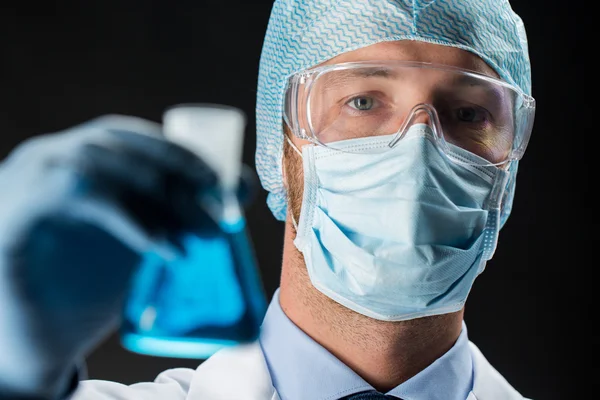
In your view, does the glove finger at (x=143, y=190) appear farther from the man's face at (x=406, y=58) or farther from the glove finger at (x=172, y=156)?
the man's face at (x=406, y=58)

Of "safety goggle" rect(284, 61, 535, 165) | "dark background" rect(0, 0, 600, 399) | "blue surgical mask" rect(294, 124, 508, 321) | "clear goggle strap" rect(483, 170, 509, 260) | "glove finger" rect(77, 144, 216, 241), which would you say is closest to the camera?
"glove finger" rect(77, 144, 216, 241)

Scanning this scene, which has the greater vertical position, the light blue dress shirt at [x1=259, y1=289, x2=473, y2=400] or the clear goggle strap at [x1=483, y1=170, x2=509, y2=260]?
the clear goggle strap at [x1=483, y1=170, x2=509, y2=260]

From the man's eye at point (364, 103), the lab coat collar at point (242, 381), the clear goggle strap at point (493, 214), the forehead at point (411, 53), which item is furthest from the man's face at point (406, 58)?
the lab coat collar at point (242, 381)

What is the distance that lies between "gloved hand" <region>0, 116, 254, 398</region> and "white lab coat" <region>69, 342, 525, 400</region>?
776 mm

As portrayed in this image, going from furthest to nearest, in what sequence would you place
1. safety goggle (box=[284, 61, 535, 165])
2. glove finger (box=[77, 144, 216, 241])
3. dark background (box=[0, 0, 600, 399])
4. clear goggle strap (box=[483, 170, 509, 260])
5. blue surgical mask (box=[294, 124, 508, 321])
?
dark background (box=[0, 0, 600, 399]) < clear goggle strap (box=[483, 170, 509, 260]) < safety goggle (box=[284, 61, 535, 165]) < blue surgical mask (box=[294, 124, 508, 321]) < glove finger (box=[77, 144, 216, 241])

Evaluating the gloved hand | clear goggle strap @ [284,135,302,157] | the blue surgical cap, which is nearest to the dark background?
the blue surgical cap

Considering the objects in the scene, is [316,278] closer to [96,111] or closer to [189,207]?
[189,207]

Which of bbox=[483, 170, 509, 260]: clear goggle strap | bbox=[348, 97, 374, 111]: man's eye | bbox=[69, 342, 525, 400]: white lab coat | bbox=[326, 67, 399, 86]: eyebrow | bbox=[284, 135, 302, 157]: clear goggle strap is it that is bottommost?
bbox=[69, 342, 525, 400]: white lab coat

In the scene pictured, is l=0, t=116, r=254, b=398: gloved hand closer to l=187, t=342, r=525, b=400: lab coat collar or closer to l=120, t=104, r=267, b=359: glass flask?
l=120, t=104, r=267, b=359: glass flask

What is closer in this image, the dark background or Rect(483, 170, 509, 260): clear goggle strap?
Rect(483, 170, 509, 260): clear goggle strap

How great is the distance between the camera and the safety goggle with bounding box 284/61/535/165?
1946mm

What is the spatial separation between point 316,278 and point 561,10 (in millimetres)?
2012

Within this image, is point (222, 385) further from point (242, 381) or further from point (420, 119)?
point (420, 119)

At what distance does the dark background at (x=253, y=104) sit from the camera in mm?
2715
